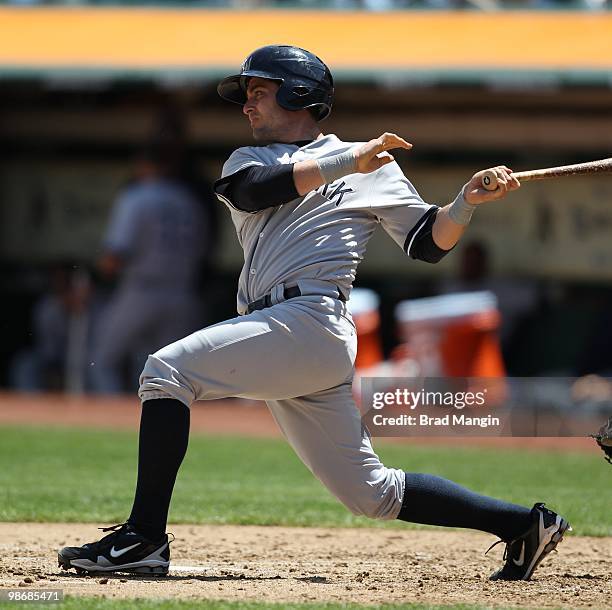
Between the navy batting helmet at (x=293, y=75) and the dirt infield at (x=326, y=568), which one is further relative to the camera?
the navy batting helmet at (x=293, y=75)

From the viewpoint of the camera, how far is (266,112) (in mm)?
4684

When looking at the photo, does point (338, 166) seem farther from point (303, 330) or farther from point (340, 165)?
point (303, 330)

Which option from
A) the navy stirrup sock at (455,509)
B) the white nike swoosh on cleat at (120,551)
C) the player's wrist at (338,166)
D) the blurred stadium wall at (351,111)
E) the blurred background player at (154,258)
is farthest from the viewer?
the blurred stadium wall at (351,111)

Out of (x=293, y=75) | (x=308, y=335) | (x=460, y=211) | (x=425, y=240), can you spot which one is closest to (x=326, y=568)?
(x=308, y=335)

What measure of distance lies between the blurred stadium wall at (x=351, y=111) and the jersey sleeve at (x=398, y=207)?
706 centimetres

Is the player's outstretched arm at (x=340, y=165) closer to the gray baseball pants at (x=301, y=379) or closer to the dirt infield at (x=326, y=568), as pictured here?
the gray baseball pants at (x=301, y=379)

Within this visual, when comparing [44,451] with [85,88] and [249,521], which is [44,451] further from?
[85,88]

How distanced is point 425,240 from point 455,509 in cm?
91

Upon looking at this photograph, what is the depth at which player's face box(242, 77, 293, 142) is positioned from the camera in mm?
4664

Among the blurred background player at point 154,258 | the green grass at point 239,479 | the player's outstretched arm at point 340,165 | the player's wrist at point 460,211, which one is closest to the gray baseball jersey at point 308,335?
the player's wrist at point 460,211

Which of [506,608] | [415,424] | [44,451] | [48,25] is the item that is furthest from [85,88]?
[506,608]

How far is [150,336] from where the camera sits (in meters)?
11.8

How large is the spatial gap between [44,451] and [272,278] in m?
5.11

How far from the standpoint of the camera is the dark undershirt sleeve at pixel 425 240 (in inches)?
182
